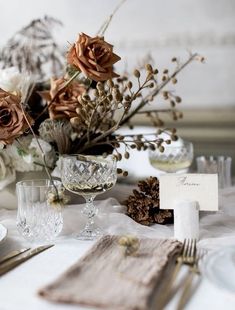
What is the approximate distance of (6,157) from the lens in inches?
39.4

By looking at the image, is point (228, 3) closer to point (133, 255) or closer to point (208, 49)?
point (208, 49)

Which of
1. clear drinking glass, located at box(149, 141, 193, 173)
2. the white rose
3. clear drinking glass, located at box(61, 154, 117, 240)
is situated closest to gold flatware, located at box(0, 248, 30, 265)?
clear drinking glass, located at box(61, 154, 117, 240)

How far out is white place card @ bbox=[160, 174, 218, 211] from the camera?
0.86m

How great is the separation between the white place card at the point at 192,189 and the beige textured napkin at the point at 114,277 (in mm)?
110

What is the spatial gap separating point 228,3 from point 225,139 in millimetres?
464

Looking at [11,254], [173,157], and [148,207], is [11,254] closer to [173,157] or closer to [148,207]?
[148,207]

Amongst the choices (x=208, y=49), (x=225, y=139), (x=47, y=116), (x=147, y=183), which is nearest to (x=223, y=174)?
(x=147, y=183)

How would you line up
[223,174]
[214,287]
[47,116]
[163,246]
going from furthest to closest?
[223,174] < [47,116] < [163,246] < [214,287]

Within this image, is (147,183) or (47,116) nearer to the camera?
(147,183)

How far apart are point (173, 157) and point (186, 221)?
0.43 metres

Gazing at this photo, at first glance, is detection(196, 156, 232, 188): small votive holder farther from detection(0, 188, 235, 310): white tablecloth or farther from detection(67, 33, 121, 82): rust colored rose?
detection(67, 33, 121, 82): rust colored rose

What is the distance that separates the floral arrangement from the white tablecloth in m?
0.10

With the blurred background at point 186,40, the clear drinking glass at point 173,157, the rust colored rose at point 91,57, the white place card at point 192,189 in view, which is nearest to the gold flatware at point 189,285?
the white place card at point 192,189

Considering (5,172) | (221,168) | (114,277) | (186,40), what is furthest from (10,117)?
(186,40)
